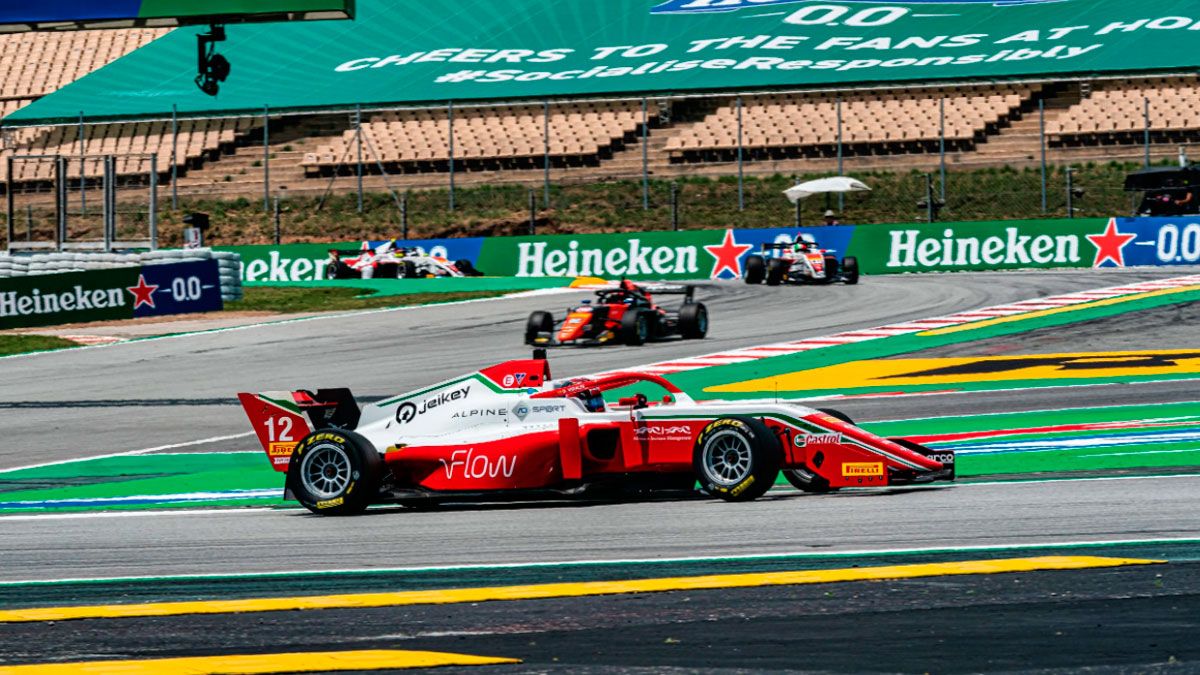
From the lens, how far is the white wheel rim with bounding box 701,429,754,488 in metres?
10.7

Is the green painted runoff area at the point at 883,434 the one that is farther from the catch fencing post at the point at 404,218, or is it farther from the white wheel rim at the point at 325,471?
the catch fencing post at the point at 404,218

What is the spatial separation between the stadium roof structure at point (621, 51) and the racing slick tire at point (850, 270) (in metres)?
15.0

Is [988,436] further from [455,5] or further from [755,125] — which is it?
[455,5]

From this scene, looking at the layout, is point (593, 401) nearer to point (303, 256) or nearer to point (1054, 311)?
point (1054, 311)

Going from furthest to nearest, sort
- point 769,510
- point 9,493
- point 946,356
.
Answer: point 946,356, point 9,493, point 769,510

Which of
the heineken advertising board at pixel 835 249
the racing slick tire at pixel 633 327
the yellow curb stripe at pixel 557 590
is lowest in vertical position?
the yellow curb stripe at pixel 557 590

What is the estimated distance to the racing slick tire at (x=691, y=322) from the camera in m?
24.8

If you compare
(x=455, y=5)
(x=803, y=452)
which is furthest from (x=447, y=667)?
(x=455, y=5)

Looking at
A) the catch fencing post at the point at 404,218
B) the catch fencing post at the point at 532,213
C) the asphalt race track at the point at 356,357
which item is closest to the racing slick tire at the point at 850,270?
the asphalt race track at the point at 356,357

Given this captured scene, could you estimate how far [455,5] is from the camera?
59.1 m

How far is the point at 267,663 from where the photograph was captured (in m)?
6.21

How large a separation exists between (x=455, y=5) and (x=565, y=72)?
8.18 metres

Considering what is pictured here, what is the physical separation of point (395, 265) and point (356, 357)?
16589 millimetres

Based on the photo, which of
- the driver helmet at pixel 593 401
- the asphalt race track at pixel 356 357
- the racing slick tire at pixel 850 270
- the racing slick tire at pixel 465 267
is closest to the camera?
the driver helmet at pixel 593 401
